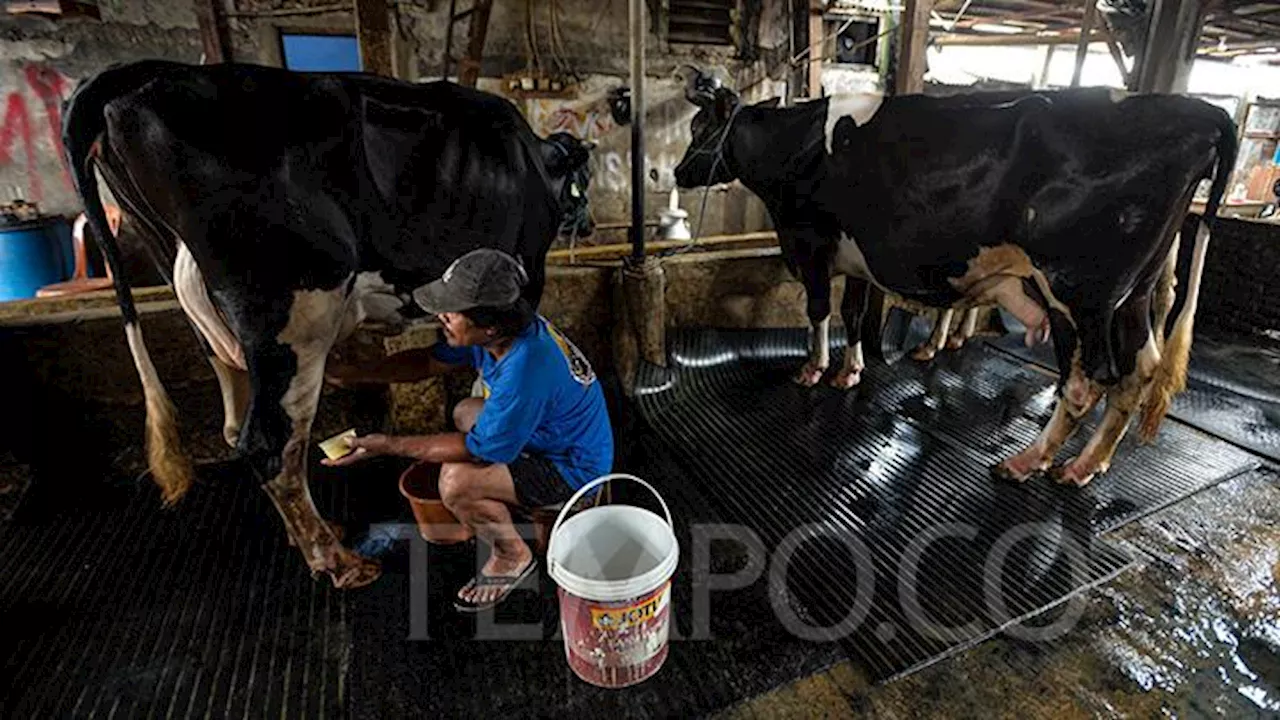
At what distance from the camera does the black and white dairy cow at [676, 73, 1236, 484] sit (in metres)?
2.49

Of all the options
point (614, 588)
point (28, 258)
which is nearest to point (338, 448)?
point (614, 588)

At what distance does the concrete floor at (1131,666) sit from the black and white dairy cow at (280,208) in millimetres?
1772

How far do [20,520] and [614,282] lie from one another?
3.00 metres

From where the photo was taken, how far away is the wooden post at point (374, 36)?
2.93 m

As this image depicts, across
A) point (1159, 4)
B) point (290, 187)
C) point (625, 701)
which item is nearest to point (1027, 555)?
point (625, 701)

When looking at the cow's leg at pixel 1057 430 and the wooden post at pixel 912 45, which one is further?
the wooden post at pixel 912 45

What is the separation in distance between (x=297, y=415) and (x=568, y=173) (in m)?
1.81

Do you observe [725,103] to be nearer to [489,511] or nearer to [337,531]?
[489,511]

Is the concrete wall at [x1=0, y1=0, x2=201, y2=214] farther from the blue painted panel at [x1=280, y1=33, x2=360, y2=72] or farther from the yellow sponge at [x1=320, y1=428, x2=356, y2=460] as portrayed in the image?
the yellow sponge at [x1=320, y1=428, x2=356, y2=460]

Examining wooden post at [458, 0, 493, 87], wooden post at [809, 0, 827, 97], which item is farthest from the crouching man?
wooden post at [809, 0, 827, 97]

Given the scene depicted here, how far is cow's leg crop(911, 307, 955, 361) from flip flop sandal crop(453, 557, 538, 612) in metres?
3.36

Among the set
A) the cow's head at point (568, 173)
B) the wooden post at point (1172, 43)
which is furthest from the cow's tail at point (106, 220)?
the wooden post at point (1172, 43)

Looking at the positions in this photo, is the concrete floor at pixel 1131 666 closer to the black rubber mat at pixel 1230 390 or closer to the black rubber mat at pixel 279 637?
the black rubber mat at pixel 279 637

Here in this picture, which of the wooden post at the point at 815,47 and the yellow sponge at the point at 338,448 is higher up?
the wooden post at the point at 815,47
